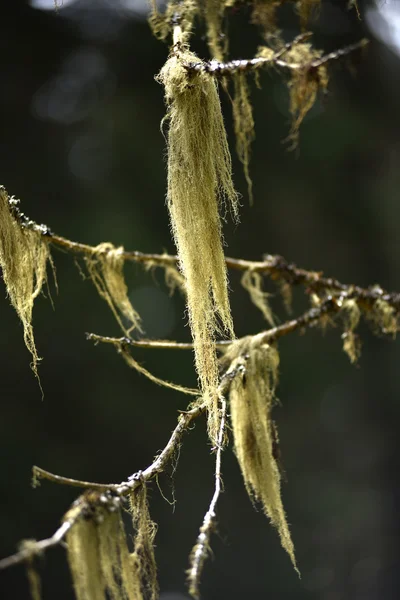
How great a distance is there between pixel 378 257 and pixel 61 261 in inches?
84.5

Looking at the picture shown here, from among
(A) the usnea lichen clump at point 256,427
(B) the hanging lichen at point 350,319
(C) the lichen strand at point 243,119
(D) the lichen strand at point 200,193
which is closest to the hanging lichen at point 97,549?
(D) the lichen strand at point 200,193

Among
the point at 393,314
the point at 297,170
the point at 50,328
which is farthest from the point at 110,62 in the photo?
the point at 393,314

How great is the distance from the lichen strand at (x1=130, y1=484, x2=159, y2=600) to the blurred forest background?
3.11 metres

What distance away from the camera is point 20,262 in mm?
1033

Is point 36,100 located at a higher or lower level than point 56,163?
higher

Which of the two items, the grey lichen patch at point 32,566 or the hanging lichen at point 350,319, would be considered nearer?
the grey lichen patch at point 32,566

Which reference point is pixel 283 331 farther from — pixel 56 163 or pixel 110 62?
pixel 110 62

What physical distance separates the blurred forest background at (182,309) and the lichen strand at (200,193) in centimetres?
300

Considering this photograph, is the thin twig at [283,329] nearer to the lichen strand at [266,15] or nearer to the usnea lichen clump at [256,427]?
the usnea lichen clump at [256,427]

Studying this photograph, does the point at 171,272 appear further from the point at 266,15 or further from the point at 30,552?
the point at 30,552

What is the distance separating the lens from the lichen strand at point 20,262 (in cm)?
99

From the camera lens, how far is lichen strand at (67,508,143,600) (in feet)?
2.14

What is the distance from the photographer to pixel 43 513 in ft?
13.0

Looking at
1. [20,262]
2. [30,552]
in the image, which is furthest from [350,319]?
[30,552]
